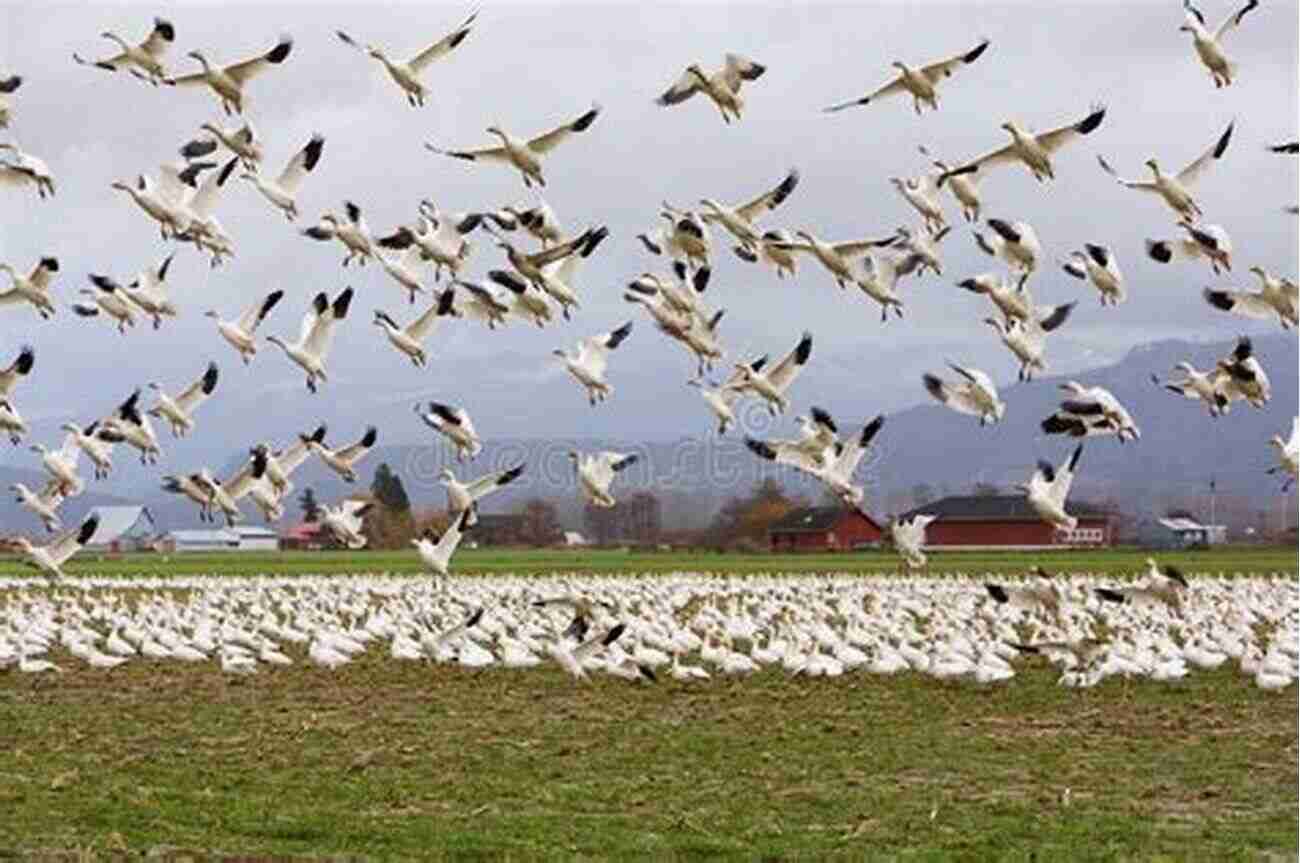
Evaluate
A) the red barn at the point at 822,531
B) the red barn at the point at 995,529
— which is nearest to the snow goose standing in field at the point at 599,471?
the red barn at the point at 995,529

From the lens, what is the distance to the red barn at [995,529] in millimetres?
88688

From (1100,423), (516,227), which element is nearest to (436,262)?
(516,227)

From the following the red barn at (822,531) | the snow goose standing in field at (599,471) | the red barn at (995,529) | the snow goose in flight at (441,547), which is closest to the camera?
the snow goose standing in field at (599,471)

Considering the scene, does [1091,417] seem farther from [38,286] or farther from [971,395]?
[38,286]

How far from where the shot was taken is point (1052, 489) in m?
21.7

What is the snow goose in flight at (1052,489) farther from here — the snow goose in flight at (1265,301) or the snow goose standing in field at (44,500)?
the snow goose standing in field at (44,500)

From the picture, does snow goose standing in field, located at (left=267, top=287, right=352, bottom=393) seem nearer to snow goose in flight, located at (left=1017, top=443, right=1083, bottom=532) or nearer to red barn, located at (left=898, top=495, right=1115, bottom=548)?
snow goose in flight, located at (left=1017, top=443, right=1083, bottom=532)

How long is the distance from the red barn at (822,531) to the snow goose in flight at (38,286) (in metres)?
67.6

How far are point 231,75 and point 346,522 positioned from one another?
6761 mm

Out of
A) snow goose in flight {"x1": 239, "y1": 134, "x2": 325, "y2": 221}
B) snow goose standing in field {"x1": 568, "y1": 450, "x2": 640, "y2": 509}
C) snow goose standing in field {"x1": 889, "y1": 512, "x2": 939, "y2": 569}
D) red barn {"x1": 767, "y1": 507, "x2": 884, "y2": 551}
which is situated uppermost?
red barn {"x1": 767, "y1": 507, "x2": 884, "y2": 551}

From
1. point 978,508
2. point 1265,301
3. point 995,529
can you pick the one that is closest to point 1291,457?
point 1265,301

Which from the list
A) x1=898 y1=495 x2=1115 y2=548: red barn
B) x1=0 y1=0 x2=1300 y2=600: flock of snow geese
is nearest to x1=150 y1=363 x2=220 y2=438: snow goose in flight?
x1=0 y1=0 x2=1300 y2=600: flock of snow geese

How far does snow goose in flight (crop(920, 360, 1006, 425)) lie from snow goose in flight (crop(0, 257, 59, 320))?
8.76 m

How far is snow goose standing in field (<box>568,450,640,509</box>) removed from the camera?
24.5 metres
